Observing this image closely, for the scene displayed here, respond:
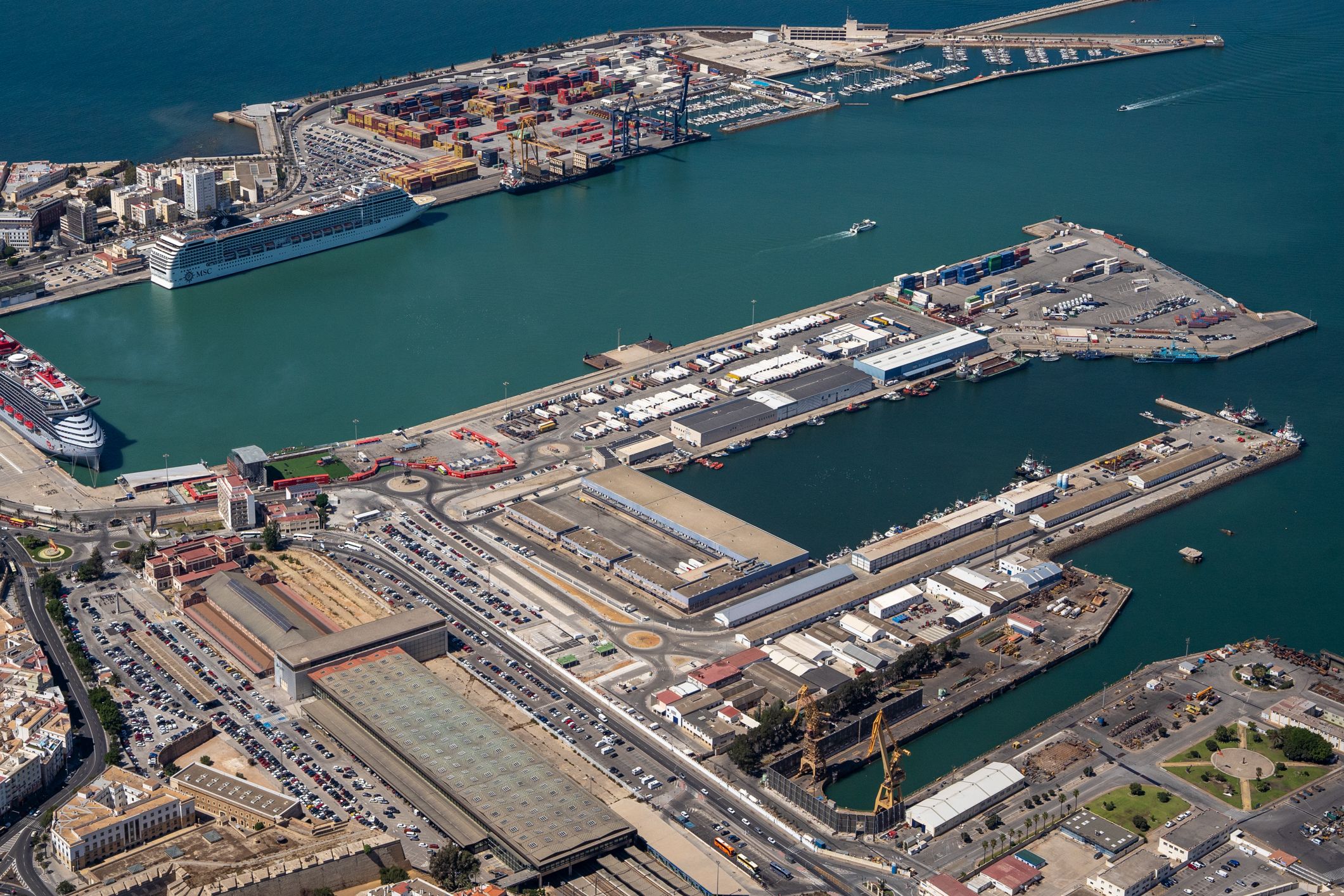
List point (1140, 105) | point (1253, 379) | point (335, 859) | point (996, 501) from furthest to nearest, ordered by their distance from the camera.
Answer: point (1140, 105)
point (1253, 379)
point (996, 501)
point (335, 859)

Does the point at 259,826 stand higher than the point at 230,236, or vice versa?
the point at 230,236

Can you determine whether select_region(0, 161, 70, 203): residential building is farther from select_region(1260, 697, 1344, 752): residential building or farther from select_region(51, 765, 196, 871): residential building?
select_region(1260, 697, 1344, 752): residential building

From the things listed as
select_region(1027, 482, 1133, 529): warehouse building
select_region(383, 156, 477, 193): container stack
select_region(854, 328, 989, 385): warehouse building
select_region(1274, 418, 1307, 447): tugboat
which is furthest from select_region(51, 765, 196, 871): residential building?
select_region(383, 156, 477, 193): container stack

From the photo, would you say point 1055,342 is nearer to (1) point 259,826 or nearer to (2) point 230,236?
(2) point 230,236

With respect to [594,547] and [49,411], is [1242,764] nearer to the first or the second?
[594,547]

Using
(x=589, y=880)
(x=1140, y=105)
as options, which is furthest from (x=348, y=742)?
(x=1140, y=105)

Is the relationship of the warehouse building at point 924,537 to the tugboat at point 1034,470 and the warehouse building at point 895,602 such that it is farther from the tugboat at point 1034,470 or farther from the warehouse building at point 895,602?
the tugboat at point 1034,470

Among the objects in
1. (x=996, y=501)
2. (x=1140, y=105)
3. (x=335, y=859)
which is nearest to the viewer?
(x=335, y=859)
